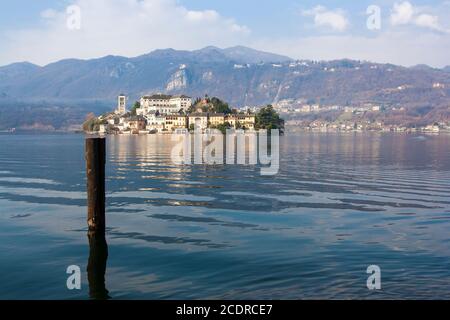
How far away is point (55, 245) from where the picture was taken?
19516mm

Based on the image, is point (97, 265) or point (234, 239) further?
point (234, 239)

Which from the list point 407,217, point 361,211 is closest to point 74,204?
point 361,211

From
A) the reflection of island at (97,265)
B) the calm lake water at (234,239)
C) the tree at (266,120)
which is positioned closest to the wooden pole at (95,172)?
the reflection of island at (97,265)

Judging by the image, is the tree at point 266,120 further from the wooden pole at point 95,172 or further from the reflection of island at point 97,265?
the wooden pole at point 95,172

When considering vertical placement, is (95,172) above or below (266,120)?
below

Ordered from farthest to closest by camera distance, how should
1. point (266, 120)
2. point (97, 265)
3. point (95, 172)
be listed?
1. point (266, 120)
2. point (95, 172)
3. point (97, 265)

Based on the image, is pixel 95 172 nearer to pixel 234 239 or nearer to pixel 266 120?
pixel 234 239

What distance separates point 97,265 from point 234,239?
5334mm

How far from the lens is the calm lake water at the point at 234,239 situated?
14820 millimetres

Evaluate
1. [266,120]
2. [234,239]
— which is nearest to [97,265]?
[234,239]

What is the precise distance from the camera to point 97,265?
1700 centimetres

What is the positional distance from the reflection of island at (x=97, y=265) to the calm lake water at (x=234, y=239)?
0.66 ft

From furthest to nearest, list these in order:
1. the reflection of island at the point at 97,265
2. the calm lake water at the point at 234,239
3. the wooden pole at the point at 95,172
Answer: the wooden pole at the point at 95,172 → the calm lake water at the point at 234,239 → the reflection of island at the point at 97,265
